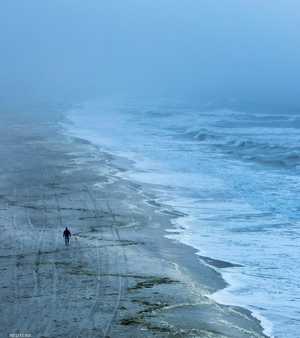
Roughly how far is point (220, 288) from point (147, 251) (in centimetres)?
483

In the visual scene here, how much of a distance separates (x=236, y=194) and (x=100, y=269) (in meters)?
16.2

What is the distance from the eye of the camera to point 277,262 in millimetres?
23828

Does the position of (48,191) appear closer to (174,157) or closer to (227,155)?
→ (174,157)

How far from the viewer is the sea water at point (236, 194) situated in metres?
21.1

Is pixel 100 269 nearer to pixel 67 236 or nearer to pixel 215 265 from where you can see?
pixel 67 236

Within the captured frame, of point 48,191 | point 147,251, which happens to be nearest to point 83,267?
point 147,251

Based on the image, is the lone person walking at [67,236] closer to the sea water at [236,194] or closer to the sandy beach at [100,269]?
the sandy beach at [100,269]

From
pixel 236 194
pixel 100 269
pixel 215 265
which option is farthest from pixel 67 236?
pixel 236 194

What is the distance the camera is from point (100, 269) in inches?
890

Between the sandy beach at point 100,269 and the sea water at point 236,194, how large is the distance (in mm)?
925

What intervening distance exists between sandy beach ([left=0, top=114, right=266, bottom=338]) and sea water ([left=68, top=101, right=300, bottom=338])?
3.04ft

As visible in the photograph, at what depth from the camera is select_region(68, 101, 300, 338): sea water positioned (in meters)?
21.1

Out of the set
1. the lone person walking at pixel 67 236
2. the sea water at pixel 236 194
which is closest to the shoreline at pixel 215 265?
the sea water at pixel 236 194

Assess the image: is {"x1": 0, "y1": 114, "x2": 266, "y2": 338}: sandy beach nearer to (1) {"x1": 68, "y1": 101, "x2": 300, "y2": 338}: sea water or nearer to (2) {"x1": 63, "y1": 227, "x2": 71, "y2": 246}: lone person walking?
(2) {"x1": 63, "y1": 227, "x2": 71, "y2": 246}: lone person walking
